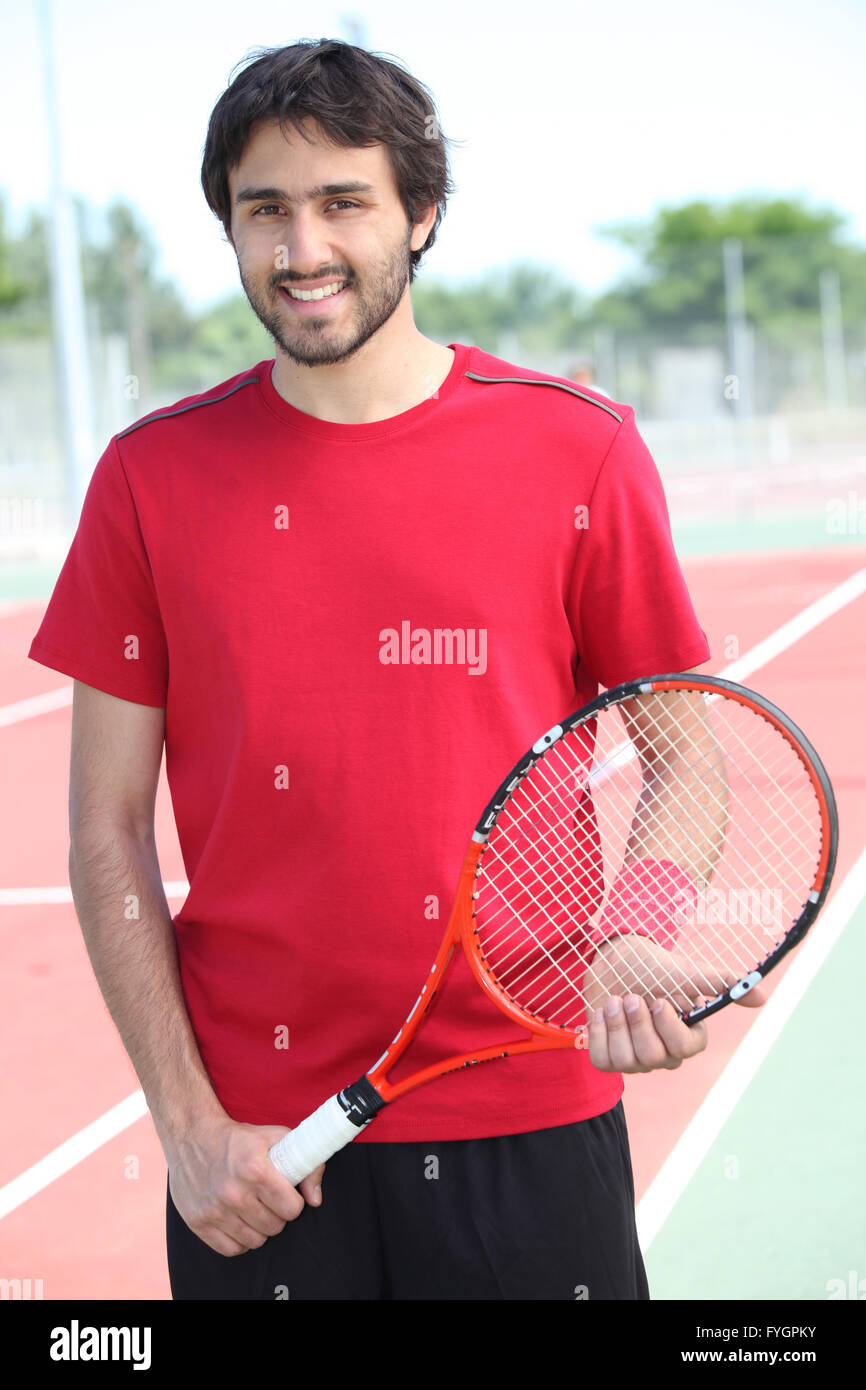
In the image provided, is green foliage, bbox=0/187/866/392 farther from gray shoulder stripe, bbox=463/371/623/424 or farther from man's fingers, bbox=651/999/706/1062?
man's fingers, bbox=651/999/706/1062

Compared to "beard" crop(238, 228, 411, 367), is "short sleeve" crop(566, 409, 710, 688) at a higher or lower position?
lower

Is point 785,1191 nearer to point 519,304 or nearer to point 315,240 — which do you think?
point 315,240

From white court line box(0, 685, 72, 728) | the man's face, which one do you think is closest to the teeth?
the man's face

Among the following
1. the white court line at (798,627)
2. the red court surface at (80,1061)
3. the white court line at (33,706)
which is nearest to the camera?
the red court surface at (80,1061)

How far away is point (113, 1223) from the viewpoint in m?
3.55

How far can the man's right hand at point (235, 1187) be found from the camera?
1.81 meters

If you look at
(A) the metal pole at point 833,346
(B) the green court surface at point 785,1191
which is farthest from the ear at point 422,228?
(A) the metal pole at point 833,346

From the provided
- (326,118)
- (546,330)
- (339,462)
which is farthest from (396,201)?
(546,330)

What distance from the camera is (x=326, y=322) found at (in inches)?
73.1

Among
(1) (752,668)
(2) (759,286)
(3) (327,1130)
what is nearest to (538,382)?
(3) (327,1130)

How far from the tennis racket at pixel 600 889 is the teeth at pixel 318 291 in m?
0.61

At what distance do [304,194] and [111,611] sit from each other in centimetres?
58

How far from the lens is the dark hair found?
1.87 m

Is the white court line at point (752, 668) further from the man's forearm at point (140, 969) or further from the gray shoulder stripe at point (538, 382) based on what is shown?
the gray shoulder stripe at point (538, 382)
